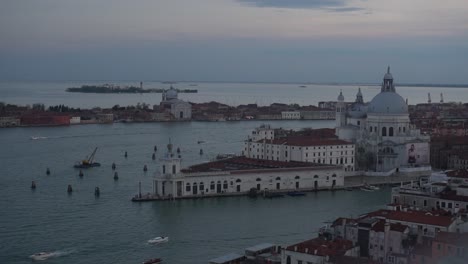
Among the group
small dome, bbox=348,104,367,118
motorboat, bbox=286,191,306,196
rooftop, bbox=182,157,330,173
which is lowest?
motorboat, bbox=286,191,306,196

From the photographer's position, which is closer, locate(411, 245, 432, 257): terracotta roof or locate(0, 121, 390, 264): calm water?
locate(411, 245, 432, 257): terracotta roof

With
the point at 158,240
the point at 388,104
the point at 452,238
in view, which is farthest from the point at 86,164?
the point at 452,238

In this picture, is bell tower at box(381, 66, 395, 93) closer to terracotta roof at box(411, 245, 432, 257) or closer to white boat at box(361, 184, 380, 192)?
white boat at box(361, 184, 380, 192)

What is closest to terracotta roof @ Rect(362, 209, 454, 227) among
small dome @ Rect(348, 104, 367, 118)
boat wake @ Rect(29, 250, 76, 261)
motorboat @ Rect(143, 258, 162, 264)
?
motorboat @ Rect(143, 258, 162, 264)

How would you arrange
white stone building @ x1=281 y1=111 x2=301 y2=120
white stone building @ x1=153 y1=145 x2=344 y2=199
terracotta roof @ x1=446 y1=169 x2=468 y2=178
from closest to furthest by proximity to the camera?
terracotta roof @ x1=446 y1=169 x2=468 y2=178, white stone building @ x1=153 y1=145 x2=344 y2=199, white stone building @ x1=281 y1=111 x2=301 y2=120

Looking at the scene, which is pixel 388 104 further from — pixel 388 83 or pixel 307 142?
pixel 307 142

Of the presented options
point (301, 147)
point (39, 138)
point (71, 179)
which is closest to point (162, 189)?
point (71, 179)
